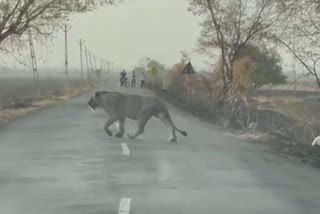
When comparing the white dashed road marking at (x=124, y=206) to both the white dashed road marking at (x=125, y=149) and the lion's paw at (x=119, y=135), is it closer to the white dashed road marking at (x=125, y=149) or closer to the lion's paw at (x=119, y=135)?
the white dashed road marking at (x=125, y=149)

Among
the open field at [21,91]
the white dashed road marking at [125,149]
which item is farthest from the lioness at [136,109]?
the open field at [21,91]

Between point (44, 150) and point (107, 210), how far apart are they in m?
8.53

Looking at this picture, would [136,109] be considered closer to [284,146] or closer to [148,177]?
[284,146]

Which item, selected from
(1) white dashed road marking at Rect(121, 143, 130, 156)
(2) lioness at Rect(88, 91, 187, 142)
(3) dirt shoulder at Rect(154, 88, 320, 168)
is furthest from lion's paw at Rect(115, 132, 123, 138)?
(3) dirt shoulder at Rect(154, 88, 320, 168)

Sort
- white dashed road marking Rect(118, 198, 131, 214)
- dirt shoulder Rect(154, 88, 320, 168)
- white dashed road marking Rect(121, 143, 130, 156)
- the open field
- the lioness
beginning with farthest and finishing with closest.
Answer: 1. the open field
2. the lioness
3. dirt shoulder Rect(154, 88, 320, 168)
4. white dashed road marking Rect(121, 143, 130, 156)
5. white dashed road marking Rect(118, 198, 131, 214)

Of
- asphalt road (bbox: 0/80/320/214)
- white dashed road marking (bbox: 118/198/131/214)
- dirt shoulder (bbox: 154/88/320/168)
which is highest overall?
white dashed road marking (bbox: 118/198/131/214)

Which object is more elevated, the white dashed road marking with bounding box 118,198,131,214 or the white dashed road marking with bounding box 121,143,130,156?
the white dashed road marking with bounding box 118,198,131,214

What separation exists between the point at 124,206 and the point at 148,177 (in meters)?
3.06

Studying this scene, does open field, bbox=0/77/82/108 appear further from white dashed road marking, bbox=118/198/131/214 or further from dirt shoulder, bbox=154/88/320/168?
white dashed road marking, bbox=118/198/131/214

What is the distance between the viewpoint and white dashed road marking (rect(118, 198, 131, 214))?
8789mm

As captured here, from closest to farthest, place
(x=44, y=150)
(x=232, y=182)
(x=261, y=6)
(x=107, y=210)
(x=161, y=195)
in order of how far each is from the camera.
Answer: (x=107, y=210) < (x=161, y=195) < (x=232, y=182) < (x=44, y=150) < (x=261, y=6)

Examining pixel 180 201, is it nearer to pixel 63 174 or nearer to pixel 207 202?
pixel 207 202

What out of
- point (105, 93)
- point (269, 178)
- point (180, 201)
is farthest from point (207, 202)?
point (105, 93)

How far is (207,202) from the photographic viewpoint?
9.63 m
